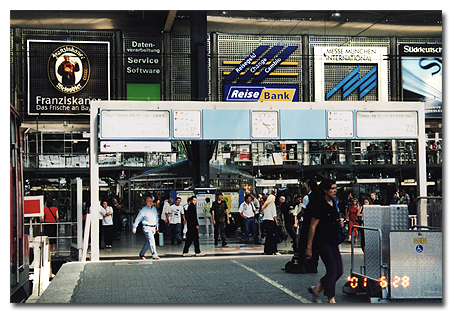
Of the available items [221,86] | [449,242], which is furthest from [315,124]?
[221,86]

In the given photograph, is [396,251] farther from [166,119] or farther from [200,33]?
[200,33]

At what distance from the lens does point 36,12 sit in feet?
106

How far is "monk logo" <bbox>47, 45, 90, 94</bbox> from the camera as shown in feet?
104

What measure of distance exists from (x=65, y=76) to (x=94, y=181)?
20620mm

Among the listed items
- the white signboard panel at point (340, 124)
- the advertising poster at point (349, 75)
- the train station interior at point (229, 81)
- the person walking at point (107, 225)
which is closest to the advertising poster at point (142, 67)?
the train station interior at point (229, 81)

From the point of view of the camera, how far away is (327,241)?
687cm

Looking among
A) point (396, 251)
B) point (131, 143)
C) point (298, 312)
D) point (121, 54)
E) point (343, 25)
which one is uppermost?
point (343, 25)

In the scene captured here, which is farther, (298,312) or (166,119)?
(166,119)

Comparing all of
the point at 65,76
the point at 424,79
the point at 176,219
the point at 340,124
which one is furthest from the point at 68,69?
the point at 424,79

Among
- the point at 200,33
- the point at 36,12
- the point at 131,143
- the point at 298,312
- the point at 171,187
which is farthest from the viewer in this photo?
the point at 36,12

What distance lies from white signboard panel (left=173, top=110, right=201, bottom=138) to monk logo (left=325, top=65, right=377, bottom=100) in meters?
22.7

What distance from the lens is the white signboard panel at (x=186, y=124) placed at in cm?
1322

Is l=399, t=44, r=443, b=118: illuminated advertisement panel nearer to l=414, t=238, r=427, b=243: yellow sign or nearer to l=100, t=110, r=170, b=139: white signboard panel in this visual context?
l=100, t=110, r=170, b=139: white signboard panel

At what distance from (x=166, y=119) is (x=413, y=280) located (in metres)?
8.03
